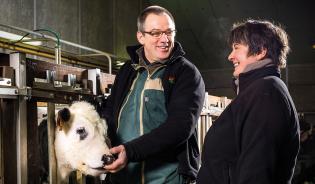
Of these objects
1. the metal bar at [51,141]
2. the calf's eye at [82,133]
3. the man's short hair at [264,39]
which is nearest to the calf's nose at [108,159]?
the calf's eye at [82,133]

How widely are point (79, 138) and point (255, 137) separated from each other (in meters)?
1.07

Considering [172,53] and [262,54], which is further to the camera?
[172,53]

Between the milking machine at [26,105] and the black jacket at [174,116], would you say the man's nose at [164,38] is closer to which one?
the black jacket at [174,116]

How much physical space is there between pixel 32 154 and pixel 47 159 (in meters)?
0.49

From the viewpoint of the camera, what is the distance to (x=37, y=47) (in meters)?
5.48

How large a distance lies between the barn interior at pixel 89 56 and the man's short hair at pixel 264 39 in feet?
3.32

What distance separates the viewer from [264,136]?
58.6 inches

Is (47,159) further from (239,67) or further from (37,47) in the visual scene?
(37,47)

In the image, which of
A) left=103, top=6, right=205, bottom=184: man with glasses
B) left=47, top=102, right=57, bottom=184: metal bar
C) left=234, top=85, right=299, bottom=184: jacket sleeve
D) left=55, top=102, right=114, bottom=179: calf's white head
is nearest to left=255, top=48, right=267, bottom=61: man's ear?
left=234, top=85, right=299, bottom=184: jacket sleeve

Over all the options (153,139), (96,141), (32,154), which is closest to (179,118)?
(153,139)

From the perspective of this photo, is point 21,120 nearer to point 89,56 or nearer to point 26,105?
point 26,105

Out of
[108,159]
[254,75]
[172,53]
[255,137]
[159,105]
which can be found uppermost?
[172,53]

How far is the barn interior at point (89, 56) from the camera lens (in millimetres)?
1868

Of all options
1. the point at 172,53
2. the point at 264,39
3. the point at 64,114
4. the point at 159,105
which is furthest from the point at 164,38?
the point at 64,114
